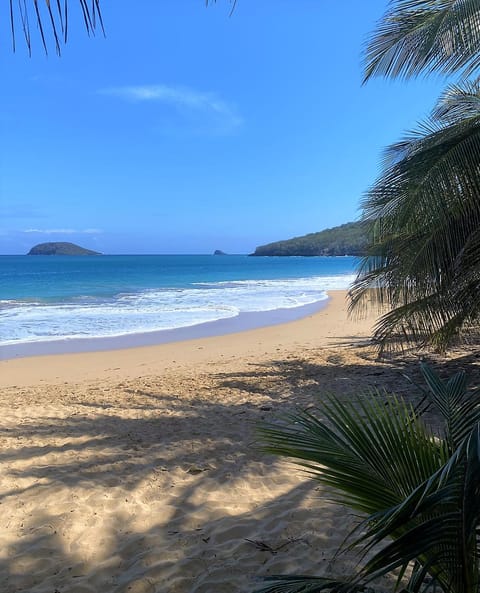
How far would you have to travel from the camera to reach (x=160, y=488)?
11.5 ft

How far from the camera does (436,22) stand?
4.59m

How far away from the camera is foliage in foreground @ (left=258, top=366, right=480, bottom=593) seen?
1.08 meters

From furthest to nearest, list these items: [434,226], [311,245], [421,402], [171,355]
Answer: [311,245]
[171,355]
[434,226]
[421,402]

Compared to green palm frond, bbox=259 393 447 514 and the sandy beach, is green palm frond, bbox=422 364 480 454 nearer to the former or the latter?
green palm frond, bbox=259 393 447 514

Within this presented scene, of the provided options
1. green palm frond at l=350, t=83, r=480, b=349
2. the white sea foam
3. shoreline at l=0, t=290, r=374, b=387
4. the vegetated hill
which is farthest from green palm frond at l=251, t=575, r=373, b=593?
the vegetated hill

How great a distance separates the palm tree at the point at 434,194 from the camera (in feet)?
14.0

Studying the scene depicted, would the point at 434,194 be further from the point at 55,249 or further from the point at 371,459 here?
the point at 55,249

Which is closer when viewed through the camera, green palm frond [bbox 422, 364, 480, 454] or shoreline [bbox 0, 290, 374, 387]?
green palm frond [bbox 422, 364, 480, 454]

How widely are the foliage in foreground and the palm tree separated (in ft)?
9.37

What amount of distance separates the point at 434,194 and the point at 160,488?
345cm

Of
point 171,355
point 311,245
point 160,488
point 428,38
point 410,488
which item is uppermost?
point 311,245

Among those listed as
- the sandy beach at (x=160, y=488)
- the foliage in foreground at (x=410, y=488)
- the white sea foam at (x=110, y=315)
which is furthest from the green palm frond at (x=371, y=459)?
the white sea foam at (x=110, y=315)

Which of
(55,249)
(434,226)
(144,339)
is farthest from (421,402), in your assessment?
(55,249)

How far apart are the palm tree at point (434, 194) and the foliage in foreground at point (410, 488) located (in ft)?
9.37
